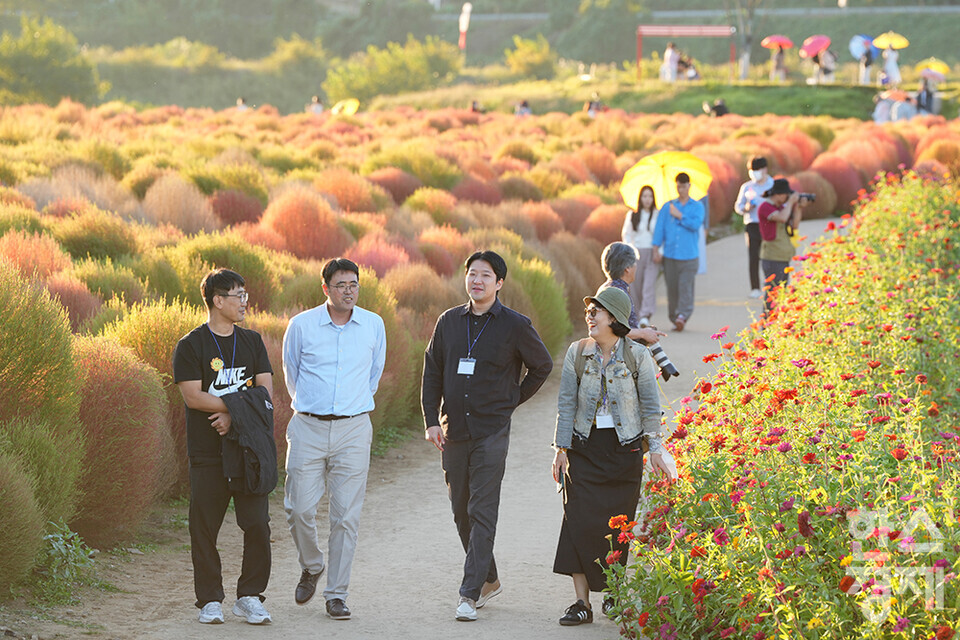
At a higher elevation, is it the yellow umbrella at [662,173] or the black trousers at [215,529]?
the yellow umbrella at [662,173]

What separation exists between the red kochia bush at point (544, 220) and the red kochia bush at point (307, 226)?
4.06m

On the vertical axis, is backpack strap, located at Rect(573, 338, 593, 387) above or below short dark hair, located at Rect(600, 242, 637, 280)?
below

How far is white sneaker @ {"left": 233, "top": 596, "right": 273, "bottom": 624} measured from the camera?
5.51m

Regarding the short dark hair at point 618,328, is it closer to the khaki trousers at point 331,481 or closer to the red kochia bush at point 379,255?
the khaki trousers at point 331,481

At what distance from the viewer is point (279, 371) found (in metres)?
8.70

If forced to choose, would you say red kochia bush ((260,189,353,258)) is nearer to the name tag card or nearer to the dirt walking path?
the dirt walking path

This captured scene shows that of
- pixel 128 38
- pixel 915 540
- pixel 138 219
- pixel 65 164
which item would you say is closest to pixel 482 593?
pixel 915 540

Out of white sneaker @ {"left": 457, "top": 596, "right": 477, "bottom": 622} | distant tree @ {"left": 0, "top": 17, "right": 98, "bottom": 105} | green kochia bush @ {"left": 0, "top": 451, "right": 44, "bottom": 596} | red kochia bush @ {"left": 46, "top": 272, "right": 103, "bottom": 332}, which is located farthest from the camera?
distant tree @ {"left": 0, "top": 17, "right": 98, "bottom": 105}

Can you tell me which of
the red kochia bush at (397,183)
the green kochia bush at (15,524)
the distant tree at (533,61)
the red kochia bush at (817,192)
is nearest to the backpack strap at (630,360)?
the green kochia bush at (15,524)

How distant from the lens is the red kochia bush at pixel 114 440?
653 centimetres

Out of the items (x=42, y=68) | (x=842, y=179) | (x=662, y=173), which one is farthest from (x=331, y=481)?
(x=42, y=68)

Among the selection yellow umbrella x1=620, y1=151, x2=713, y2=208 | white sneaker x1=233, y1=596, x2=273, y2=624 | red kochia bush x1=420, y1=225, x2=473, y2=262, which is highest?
yellow umbrella x1=620, y1=151, x2=713, y2=208

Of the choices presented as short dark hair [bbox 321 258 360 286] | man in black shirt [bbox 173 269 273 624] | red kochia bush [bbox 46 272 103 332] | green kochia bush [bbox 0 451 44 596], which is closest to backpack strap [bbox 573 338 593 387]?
short dark hair [bbox 321 258 360 286]

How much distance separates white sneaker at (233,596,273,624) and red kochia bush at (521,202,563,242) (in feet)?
38.5
